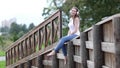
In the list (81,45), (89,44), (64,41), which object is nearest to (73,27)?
(64,41)

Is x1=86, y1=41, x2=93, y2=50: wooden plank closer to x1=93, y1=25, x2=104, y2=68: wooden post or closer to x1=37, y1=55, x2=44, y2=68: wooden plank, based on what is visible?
x1=93, y1=25, x2=104, y2=68: wooden post

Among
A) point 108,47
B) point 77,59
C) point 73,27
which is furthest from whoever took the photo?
point 73,27

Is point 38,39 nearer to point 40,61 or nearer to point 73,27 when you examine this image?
point 40,61

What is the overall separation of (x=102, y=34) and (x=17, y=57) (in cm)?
874

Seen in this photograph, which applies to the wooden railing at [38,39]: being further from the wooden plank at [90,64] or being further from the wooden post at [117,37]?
the wooden post at [117,37]

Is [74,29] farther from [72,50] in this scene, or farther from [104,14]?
[104,14]

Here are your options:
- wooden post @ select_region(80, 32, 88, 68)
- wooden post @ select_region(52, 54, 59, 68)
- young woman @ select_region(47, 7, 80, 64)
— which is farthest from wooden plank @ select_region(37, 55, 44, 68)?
wooden post @ select_region(80, 32, 88, 68)

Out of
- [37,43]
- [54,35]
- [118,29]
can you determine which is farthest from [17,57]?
[118,29]

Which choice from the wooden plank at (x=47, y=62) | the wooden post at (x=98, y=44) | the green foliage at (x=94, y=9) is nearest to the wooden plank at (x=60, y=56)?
the wooden plank at (x=47, y=62)

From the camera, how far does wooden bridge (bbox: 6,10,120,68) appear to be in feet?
17.6

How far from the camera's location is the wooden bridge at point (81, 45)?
5372 mm

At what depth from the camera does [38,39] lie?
38.1 ft

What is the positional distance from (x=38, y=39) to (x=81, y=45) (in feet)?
15.9

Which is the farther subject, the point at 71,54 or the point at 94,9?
the point at 94,9
